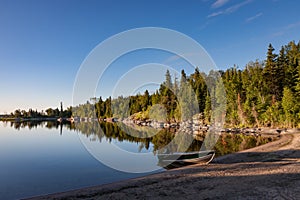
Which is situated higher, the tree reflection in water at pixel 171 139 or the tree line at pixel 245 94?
the tree line at pixel 245 94

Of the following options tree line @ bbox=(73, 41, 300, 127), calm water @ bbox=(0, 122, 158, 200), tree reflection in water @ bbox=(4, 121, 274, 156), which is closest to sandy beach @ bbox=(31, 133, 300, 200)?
calm water @ bbox=(0, 122, 158, 200)

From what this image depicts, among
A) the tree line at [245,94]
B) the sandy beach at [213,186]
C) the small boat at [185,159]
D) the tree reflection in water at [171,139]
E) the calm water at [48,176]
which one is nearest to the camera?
the sandy beach at [213,186]

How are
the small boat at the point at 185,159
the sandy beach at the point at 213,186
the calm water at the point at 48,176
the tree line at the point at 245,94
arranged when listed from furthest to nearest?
the tree line at the point at 245,94 < the small boat at the point at 185,159 < the calm water at the point at 48,176 < the sandy beach at the point at 213,186

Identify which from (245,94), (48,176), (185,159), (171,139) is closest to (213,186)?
(185,159)

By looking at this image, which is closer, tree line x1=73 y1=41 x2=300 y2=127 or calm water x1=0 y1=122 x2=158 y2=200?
calm water x1=0 y1=122 x2=158 y2=200

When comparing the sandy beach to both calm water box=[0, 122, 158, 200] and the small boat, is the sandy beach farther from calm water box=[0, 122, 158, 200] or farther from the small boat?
calm water box=[0, 122, 158, 200]

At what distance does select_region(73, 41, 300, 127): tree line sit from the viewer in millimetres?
45000

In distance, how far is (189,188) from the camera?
11.6 m

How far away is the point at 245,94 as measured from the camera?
59625 millimetres

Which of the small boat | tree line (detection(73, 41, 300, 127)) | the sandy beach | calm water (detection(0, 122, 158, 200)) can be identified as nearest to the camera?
the sandy beach

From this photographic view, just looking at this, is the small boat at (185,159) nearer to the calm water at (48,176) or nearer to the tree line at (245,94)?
the calm water at (48,176)

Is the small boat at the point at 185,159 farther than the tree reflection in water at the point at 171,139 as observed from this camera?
No

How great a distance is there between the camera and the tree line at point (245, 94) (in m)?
45.0

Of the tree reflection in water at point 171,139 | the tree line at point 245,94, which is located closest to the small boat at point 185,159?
the tree reflection in water at point 171,139
